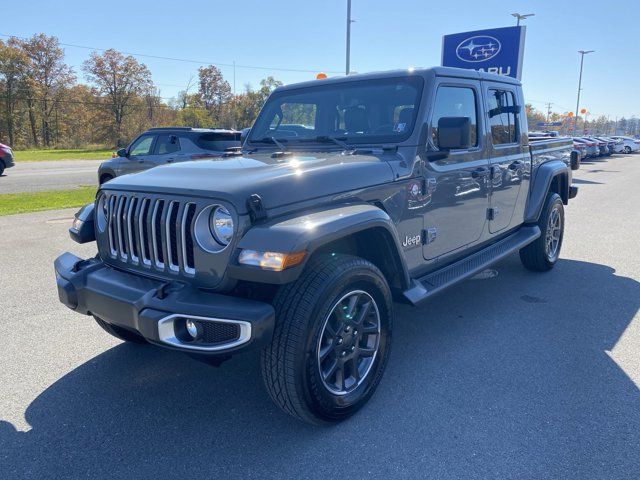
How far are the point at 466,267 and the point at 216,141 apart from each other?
7.77 metres

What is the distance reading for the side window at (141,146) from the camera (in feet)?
37.1

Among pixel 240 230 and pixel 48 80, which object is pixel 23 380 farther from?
pixel 48 80

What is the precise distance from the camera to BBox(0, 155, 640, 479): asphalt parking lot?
255 centimetres

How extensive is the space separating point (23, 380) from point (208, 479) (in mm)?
1712

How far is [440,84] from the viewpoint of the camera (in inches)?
151

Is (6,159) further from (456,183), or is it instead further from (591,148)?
(591,148)

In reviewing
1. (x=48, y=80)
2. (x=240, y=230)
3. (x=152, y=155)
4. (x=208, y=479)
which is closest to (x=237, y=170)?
(x=240, y=230)

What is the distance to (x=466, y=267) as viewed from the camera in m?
4.17

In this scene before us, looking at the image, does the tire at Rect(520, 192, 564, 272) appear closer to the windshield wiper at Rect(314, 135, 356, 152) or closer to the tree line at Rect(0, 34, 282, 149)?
the windshield wiper at Rect(314, 135, 356, 152)

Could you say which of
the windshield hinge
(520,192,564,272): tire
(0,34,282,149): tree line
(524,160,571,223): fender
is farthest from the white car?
the windshield hinge

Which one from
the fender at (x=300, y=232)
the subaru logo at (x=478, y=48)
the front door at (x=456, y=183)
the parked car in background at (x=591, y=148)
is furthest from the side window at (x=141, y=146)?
the parked car in background at (x=591, y=148)

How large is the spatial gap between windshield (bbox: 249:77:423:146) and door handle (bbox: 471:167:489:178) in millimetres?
839

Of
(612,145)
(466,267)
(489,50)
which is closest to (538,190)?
(466,267)

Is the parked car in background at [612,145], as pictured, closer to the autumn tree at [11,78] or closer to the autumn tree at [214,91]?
the autumn tree at [214,91]
